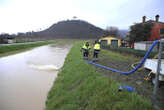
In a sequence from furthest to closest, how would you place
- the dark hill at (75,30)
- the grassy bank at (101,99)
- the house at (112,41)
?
the dark hill at (75,30) → the house at (112,41) → the grassy bank at (101,99)

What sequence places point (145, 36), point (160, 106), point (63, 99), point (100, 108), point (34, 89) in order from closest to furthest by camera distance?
1. point (160, 106)
2. point (100, 108)
3. point (63, 99)
4. point (34, 89)
5. point (145, 36)

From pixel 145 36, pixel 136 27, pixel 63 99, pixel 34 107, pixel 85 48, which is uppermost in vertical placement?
pixel 136 27

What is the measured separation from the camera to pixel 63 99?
3736mm

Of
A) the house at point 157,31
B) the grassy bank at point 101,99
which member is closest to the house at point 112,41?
the house at point 157,31

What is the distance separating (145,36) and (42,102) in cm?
2200

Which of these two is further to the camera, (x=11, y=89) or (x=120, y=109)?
(x=11, y=89)

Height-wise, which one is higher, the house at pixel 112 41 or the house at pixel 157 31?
the house at pixel 157 31

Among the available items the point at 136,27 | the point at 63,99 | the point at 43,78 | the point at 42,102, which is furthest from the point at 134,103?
the point at 136,27

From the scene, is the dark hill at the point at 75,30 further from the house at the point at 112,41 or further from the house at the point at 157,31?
the house at the point at 157,31

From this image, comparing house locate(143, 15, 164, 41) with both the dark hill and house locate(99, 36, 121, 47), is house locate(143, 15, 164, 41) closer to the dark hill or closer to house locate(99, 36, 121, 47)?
house locate(99, 36, 121, 47)

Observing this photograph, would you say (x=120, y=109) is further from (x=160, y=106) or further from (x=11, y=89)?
(x=11, y=89)

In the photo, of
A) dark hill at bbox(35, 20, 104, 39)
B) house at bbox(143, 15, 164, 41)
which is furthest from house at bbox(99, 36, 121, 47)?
dark hill at bbox(35, 20, 104, 39)

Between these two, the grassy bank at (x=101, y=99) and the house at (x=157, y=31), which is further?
the house at (x=157, y=31)

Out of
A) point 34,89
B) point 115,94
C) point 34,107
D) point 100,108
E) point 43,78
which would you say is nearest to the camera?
point 100,108
